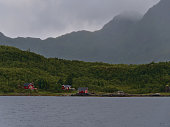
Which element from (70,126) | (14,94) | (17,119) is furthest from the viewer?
(14,94)

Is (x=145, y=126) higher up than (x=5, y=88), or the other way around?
(x=5, y=88)

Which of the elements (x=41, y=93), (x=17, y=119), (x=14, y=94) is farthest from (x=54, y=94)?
(x=17, y=119)

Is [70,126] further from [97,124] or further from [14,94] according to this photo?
[14,94]

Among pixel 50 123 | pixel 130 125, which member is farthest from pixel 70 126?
pixel 130 125

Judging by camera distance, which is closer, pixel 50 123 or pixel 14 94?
pixel 50 123

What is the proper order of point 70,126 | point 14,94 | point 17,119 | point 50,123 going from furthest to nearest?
point 14,94 → point 17,119 → point 50,123 → point 70,126

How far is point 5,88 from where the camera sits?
639 feet

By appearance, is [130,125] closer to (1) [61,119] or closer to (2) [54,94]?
(1) [61,119]

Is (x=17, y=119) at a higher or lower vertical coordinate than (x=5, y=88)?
lower

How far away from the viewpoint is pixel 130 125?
210ft

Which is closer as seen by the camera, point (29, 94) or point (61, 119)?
point (61, 119)

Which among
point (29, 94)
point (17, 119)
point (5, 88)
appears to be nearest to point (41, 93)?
point (29, 94)

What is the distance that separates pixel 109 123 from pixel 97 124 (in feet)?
10.4

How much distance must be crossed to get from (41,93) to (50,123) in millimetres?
135176
